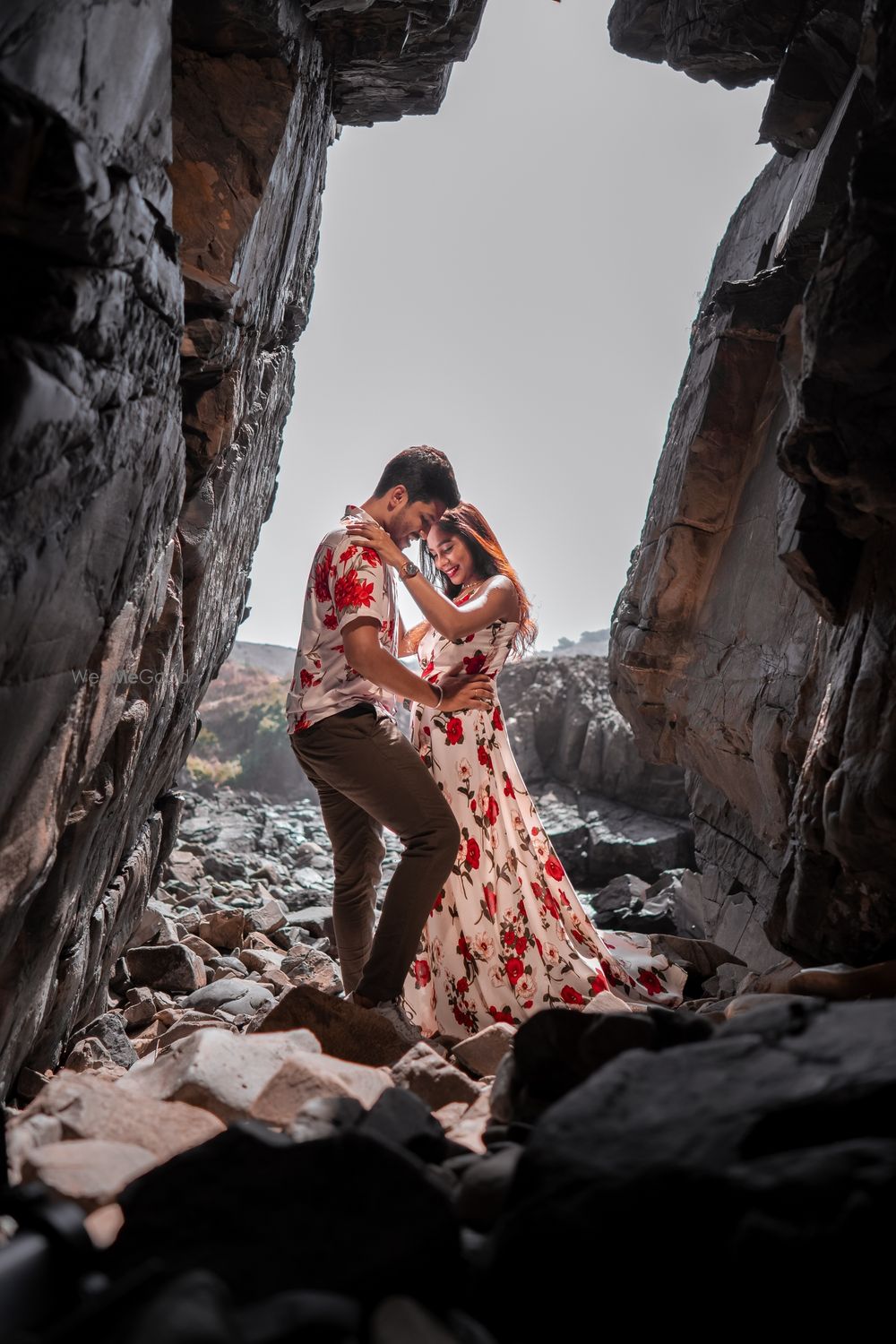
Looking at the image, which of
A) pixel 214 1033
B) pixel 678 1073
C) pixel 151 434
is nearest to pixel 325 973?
pixel 214 1033

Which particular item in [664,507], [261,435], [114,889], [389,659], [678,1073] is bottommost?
[114,889]

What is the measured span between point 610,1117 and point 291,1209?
51 cm

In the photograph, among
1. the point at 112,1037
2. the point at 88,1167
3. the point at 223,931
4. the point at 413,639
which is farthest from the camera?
the point at 223,931

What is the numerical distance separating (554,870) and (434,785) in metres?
1.22

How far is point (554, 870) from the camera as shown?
4242 mm

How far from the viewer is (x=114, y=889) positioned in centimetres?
414

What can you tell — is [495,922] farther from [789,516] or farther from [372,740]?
[789,516]

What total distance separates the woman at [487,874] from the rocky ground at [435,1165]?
5.38 feet

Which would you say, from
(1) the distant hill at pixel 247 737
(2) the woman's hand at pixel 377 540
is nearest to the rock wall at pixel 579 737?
(1) the distant hill at pixel 247 737

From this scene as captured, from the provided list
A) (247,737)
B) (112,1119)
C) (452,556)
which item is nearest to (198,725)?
(452,556)

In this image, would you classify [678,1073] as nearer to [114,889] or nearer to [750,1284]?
[750,1284]

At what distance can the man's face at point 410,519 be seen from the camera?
3701mm

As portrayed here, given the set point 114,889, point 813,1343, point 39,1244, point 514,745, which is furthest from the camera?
point 514,745

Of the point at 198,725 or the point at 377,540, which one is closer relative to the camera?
the point at 377,540
